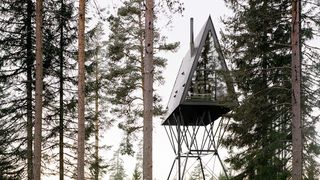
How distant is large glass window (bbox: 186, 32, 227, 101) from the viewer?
18.3 meters

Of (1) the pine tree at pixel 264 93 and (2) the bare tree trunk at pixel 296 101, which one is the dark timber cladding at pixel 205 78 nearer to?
(1) the pine tree at pixel 264 93

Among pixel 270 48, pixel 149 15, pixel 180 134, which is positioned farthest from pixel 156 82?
pixel 149 15

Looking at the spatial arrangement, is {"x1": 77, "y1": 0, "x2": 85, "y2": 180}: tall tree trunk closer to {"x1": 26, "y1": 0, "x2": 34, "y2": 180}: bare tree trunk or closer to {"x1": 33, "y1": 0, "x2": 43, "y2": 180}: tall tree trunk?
{"x1": 33, "y1": 0, "x2": 43, "y2": 180}: tall tree trunk

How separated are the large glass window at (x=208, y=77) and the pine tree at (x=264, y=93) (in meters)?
1.30

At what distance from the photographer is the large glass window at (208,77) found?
1834 cm

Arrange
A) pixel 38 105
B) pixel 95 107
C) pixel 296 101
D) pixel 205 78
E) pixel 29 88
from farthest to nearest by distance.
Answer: pixel 95 107 → pixel 205 78 → pixel 29 88 → pixel 38 105 → pixel 296 101

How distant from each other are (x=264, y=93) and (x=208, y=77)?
155 inches

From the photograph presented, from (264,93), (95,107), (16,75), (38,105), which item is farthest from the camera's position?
(95,107)

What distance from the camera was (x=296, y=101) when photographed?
11320 millimetres

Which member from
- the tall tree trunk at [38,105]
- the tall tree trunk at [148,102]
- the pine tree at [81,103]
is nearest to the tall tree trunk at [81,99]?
the pine tree at [81,103]

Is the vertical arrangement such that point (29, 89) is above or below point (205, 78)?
below

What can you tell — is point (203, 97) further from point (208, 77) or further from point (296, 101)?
point (296, 101)

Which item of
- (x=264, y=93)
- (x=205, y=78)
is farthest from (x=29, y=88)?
(x=264, y=93)

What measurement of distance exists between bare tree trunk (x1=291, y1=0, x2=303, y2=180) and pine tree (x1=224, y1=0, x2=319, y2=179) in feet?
1.97
